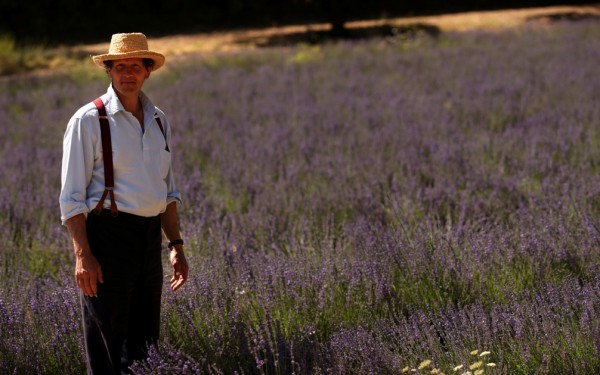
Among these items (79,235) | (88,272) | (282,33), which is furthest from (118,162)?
(282,33)

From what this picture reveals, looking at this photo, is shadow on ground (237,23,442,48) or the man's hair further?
shadow on ground (237,23,442,48)

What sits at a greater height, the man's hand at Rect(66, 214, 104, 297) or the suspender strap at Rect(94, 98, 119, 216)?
the suspender strap at Rect(94, 98, 119, 216)

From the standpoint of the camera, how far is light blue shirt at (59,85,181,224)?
273cm

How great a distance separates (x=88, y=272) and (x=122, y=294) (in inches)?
7.8

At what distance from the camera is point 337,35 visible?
1784 cm

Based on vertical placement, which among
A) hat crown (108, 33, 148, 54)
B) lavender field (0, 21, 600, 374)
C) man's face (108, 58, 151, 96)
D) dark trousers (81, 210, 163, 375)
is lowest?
lavender field (0, 21, 600, 374)

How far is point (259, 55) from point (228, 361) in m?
10.8

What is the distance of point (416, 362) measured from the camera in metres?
2.97

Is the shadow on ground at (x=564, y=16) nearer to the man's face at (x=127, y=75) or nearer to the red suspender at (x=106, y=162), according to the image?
the man's face at (x=127, y=75)

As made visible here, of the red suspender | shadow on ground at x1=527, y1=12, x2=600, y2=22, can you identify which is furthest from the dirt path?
the red suspender

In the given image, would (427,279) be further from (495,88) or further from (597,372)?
(495,88)

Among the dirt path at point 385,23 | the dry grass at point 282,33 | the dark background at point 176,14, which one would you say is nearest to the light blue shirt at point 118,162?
the dry grass at point 282,33

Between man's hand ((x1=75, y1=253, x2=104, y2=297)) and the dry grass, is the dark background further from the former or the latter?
man's hand ((x1=75, y1=253, x2=104, y2=297))

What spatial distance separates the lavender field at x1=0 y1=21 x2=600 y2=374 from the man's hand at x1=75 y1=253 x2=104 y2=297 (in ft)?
1.08
